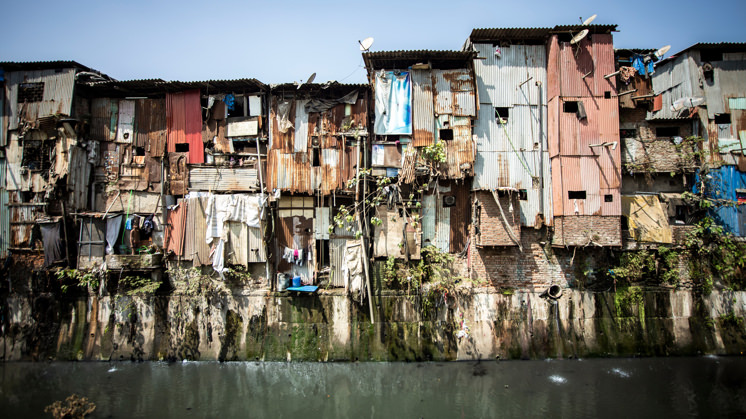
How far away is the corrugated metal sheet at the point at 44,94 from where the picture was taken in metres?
13.5

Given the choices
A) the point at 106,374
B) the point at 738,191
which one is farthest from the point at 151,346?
the point at 738,191

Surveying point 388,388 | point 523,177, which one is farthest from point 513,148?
point 388,388

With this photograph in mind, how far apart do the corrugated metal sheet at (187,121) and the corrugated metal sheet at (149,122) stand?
1.19 ft

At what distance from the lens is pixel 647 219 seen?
13180 millimetres

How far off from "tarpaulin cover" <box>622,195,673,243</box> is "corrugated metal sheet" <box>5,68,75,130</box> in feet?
68.7

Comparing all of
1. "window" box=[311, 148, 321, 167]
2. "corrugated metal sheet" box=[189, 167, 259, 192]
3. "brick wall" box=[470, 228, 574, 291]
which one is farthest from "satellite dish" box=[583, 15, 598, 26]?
"corrugated metal sheet" box=[189, 167, 259, 192]

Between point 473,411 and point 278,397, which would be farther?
point 278,397

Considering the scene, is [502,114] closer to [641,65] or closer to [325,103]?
[641,65]

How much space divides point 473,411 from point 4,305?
1693 centimetres

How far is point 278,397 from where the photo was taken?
1125 cm

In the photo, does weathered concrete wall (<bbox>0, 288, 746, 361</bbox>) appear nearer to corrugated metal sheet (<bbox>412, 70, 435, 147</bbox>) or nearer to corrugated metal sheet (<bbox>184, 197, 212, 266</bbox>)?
corrugated metal sheet (<bbox>184, 197, 212, 266</bbox>)

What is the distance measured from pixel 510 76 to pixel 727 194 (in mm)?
9097

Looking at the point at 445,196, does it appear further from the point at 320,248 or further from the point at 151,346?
the point at 151,346

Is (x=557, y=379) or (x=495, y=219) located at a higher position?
(x=495, y=219)
